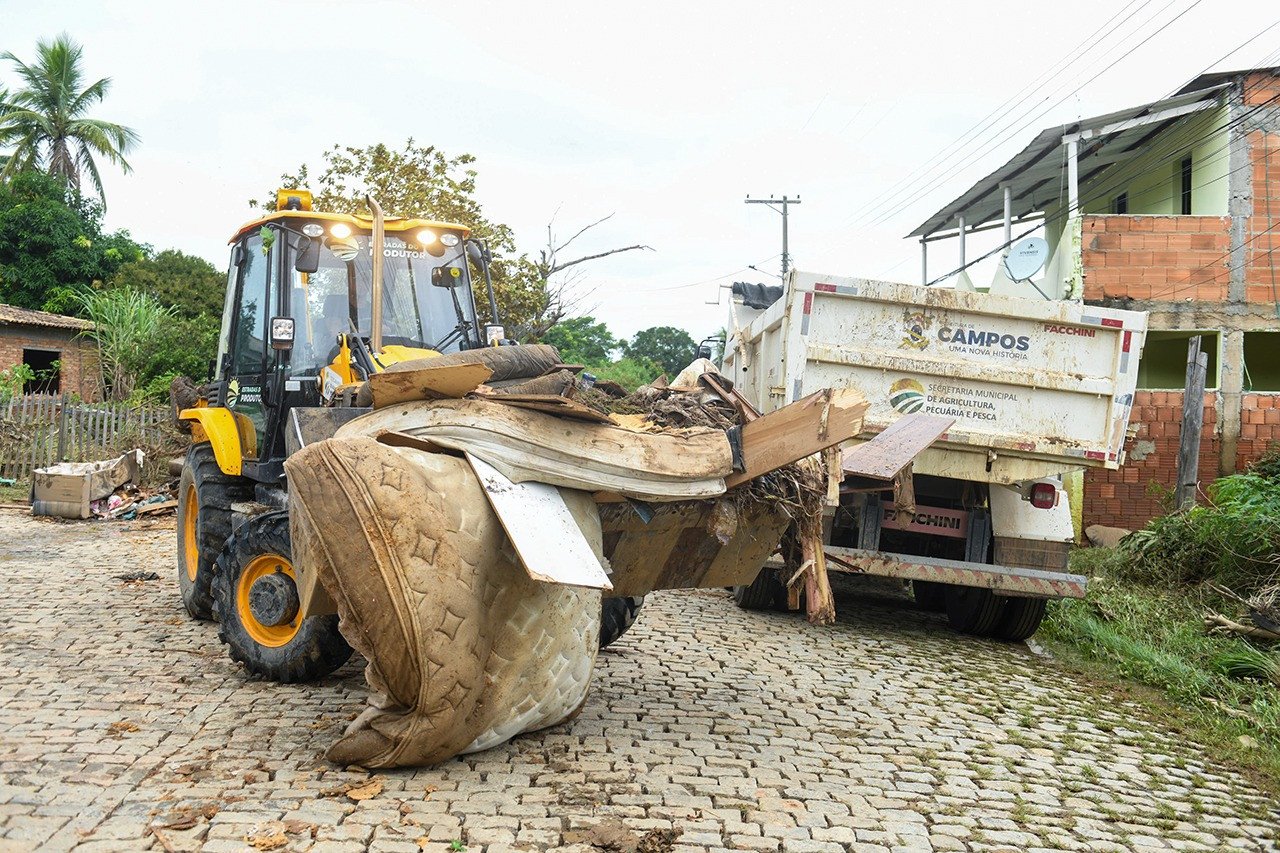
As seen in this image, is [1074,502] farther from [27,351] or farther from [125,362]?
[27,351]

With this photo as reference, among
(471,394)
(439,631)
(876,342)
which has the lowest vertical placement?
(439,631)

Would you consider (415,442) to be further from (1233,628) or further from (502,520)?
(1233,628)

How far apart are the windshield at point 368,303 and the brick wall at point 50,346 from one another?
858 inches

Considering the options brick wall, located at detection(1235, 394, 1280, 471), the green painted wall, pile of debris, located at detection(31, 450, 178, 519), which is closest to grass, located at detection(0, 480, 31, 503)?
pile of debris, located at detection(31, 450, 178, 519)

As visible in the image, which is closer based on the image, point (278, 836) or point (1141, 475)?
point (278, 836)

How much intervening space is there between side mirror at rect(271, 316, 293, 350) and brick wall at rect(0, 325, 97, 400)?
2208 centimetres

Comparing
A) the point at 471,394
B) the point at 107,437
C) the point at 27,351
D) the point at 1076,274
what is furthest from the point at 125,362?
the point at 471,394

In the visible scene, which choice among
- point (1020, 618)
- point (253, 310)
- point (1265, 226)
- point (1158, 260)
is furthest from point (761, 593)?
point (1265, 226)

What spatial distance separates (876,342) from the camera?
7363 millimetres

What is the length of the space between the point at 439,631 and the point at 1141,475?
1272 cm

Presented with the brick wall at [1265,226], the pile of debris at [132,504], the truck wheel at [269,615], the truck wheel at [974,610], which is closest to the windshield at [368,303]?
the truck wheel at [269,615]

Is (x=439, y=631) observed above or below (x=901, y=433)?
below

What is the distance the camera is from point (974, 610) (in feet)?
26.3

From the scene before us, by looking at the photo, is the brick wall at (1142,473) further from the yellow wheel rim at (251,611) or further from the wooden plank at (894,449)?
the yellow wheel rim at (251,611)
